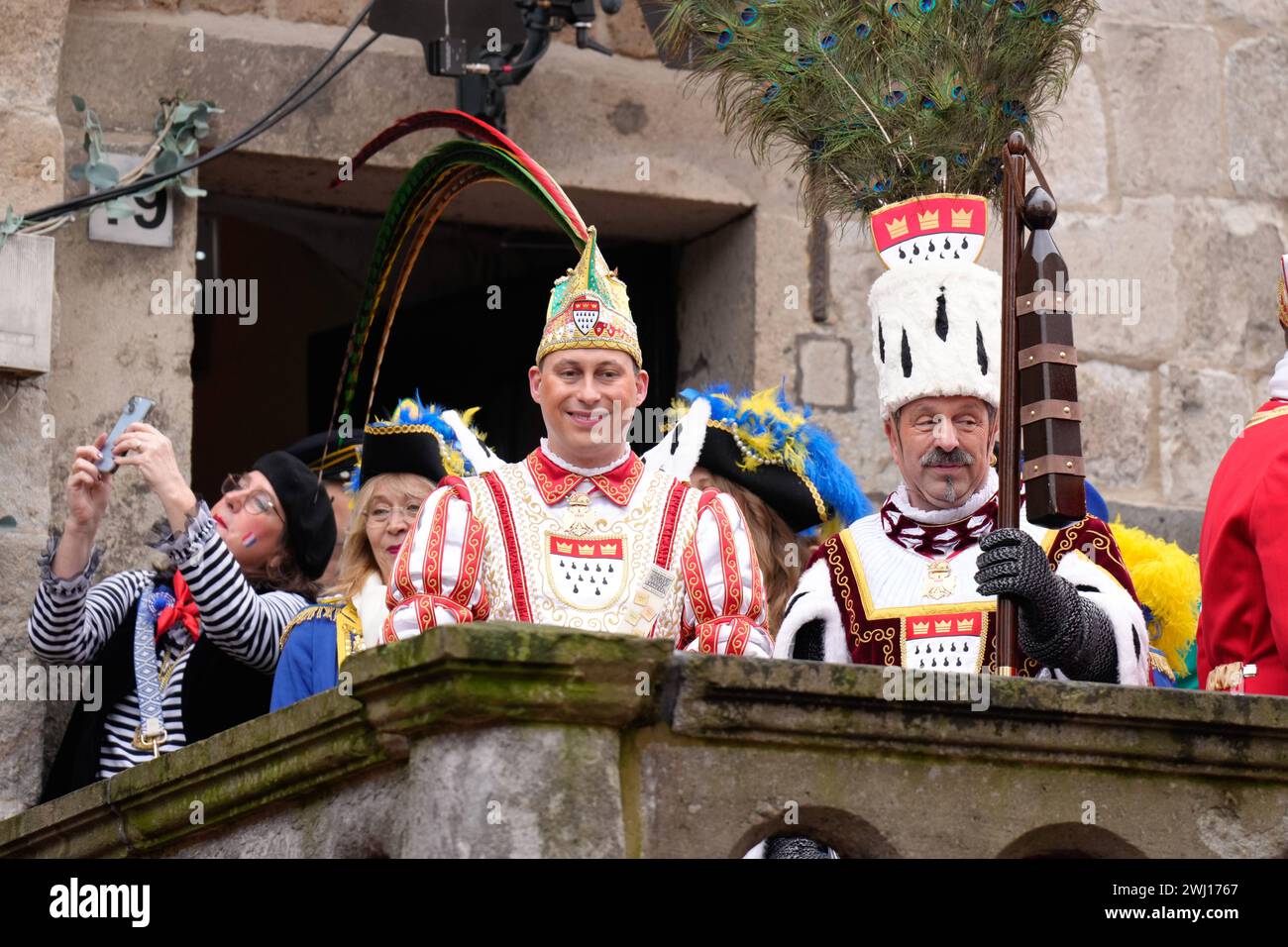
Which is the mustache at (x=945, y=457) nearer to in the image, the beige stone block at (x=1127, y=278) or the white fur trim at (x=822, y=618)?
the white fur trim at (x=822, y=618)

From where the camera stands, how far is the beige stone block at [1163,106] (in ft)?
26.1

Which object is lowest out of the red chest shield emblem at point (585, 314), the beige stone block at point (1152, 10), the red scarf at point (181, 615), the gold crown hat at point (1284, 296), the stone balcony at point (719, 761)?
the stone balcony at point (719, 761)

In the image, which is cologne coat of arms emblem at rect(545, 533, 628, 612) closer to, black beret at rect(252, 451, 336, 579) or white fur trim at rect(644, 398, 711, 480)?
white fur trim at rect(644, 398, 711, 480)

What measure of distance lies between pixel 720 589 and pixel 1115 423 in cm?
332

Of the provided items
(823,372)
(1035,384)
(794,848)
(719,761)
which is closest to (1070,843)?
(719,761)

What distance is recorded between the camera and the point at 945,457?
532cm

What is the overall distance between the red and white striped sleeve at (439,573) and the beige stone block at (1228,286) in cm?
369

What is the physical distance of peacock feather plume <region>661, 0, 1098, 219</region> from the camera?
5492mm

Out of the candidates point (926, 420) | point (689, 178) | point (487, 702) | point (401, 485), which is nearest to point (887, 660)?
point (926, 420)

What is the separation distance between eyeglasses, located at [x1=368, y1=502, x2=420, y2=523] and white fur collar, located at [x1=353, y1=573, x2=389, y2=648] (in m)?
0.13

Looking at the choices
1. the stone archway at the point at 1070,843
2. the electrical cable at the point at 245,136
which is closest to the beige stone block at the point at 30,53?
the electrical cable at the point at 245,136

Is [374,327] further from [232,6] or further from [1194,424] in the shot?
[1194,424]

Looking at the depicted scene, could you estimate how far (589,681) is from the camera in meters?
3.46

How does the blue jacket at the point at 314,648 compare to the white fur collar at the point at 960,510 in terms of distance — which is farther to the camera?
the blue jacket at the point at 314,648
